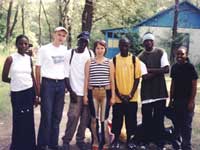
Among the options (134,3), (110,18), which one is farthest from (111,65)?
(110,18)

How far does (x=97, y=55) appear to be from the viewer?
675 centimetres

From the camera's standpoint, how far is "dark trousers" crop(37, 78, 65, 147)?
22.0ft

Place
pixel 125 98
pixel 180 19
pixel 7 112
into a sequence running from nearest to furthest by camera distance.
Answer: pixel 125 98 → pixel 7 112 → pixel 180 19

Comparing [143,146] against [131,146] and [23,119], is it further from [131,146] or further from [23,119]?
[23,119]

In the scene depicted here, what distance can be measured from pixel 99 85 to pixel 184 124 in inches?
60.9

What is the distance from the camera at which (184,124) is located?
6.92 m

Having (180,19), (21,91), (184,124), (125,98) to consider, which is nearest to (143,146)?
(184,124)

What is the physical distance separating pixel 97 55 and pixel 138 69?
0.71 metres

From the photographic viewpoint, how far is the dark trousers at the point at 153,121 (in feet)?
23.3

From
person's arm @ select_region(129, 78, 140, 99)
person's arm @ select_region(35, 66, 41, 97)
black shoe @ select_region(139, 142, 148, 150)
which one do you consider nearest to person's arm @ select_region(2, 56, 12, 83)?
person's arm @ select_region(35, 66, 41, 97)

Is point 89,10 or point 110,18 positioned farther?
point 110,18

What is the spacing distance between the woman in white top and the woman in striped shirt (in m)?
0.88

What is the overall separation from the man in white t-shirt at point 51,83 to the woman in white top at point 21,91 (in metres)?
0.22

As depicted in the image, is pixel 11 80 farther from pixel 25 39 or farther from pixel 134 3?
pixel 134 3
